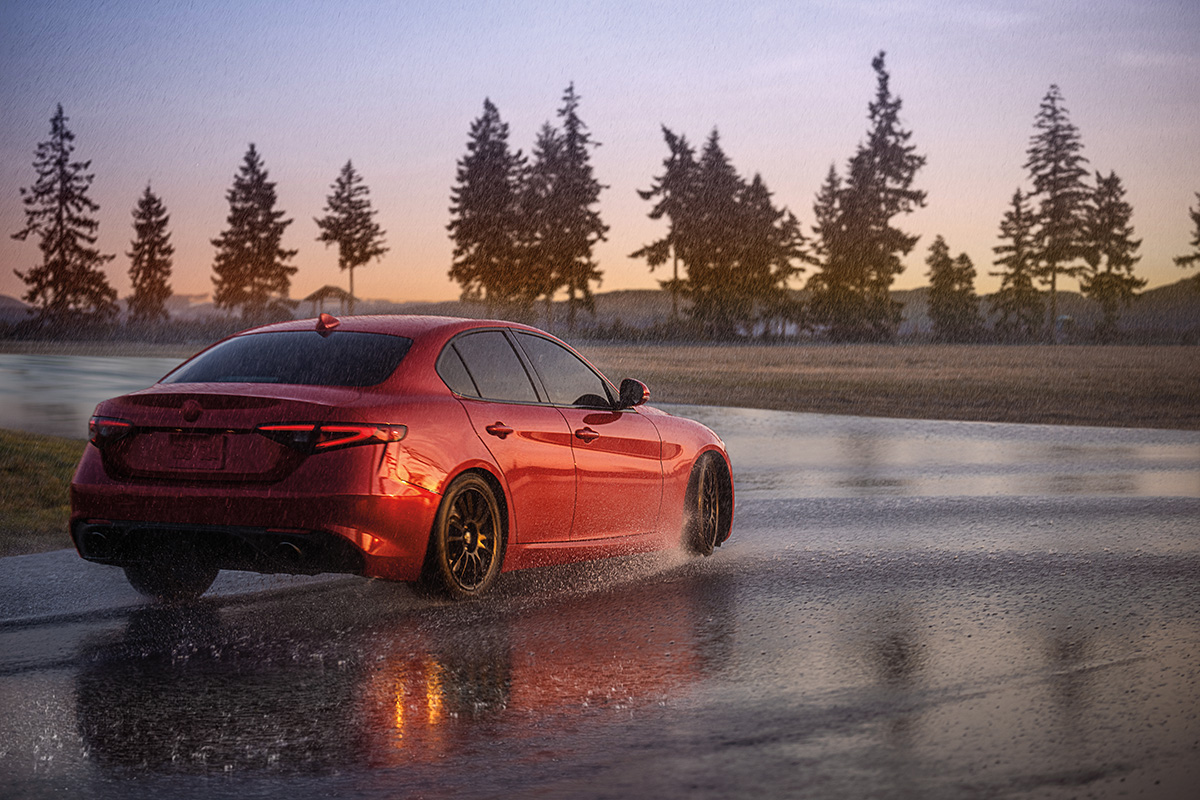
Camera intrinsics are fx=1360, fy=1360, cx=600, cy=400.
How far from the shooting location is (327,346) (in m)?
6.98

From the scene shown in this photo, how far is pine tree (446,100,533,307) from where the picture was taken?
304 feet

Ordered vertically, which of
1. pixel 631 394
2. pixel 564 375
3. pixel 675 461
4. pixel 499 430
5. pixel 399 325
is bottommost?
pixel 675 461

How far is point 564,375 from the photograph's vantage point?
26.4 ft

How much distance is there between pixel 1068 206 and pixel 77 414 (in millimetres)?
83529

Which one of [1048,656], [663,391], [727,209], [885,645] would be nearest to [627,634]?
[885,645]

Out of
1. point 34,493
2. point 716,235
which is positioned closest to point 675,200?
point 716,235

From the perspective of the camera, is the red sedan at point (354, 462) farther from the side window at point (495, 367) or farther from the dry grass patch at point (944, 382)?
the dry grass patch at point (944, 382)

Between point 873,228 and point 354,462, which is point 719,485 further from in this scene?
point 873,228

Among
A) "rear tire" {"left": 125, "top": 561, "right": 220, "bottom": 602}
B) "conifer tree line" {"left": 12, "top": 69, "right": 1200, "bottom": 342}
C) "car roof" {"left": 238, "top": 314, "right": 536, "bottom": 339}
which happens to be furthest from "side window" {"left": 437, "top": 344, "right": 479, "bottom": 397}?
"conifer tree line" {"left": 12, "top": 69, "right": 1200, "bottom": 342}

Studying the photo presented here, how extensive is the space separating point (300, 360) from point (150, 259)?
369 feet

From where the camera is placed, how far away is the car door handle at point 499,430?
6.97m

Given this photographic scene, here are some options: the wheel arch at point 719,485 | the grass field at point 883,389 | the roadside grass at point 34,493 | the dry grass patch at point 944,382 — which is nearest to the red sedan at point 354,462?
the wheel arch at point 719,485

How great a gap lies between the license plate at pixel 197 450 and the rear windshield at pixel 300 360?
0.41m

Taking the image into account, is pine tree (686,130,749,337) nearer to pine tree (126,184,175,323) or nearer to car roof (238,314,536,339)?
pine tree (126,184,175,323)
